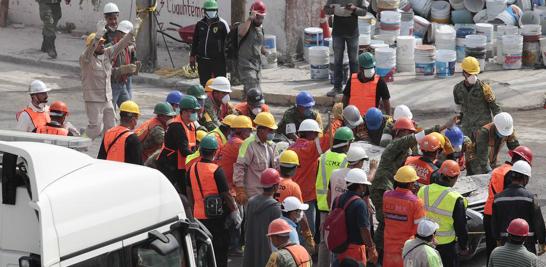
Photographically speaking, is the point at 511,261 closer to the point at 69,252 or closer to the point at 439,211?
the point at 439,211

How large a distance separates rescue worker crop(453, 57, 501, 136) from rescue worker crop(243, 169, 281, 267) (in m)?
4.40

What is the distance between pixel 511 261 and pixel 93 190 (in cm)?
399

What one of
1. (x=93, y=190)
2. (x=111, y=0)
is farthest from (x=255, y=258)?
(x=111, y=0)

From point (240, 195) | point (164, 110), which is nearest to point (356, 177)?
point (240, 195)

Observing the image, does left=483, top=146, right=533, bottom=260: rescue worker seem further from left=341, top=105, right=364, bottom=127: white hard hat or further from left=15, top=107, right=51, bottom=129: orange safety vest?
left=15, top=107, right=51, bottom=129: orange safety vest

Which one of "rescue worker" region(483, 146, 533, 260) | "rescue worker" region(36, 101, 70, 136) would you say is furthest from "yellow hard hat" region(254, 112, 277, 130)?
"rescue worker" region(483, 146, 533, 260)

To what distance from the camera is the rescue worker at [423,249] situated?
9.95m

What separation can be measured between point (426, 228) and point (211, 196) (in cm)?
225

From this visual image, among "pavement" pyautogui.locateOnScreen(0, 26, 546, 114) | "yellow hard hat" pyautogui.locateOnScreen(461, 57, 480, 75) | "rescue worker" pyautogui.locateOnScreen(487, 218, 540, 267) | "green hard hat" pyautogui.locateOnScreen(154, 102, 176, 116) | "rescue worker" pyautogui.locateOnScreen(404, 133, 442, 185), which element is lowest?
"pavement" pyautogui.locateOnScreen(0, 26, 546, 114)

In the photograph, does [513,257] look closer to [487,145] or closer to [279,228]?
[279,228]

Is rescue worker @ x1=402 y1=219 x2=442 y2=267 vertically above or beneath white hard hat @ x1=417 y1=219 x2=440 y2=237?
beneath

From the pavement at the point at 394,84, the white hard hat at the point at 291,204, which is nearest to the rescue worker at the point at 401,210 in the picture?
the white hard hat at the point at 291,204

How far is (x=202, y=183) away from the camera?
1122 cm

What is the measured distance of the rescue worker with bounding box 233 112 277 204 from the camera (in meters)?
11.9
